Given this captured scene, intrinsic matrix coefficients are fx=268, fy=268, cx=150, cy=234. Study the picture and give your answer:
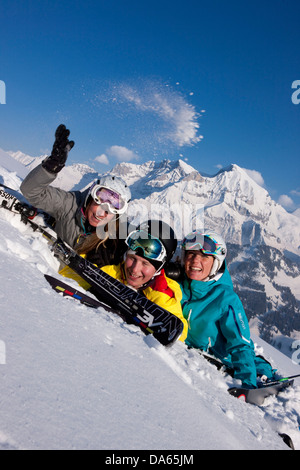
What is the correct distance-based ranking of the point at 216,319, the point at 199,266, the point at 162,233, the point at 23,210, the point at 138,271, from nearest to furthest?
the point at 138,271
the point at 162,233
the point at 216,319
the point at 199,266
the point at 23,210

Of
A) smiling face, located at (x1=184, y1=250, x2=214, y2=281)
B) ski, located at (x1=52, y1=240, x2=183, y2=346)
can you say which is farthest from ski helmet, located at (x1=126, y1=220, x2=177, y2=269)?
smiling face, located at (x1=184, y1=250, x2=214, y2=281)

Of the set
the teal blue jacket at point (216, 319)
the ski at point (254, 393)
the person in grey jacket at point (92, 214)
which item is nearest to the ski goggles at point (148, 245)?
the person in grey jacket at point (92, 214)

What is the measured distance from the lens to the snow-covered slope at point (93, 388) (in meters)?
1.37

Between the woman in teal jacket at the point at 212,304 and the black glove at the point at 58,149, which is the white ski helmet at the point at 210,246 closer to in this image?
the woman in teal jacket at the point at 212,304

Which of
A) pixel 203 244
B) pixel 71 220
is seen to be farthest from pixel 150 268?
pixel 71 220

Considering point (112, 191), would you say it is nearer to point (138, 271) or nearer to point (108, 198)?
point (108, 198)

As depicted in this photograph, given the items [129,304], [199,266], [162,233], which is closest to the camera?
[129,304]

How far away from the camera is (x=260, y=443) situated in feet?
7.42

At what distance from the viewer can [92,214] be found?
5164 mm

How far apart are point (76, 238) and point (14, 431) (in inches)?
174

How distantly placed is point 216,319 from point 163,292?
A: 50.4 inches

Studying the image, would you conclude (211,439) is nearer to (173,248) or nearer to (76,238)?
(173,248)

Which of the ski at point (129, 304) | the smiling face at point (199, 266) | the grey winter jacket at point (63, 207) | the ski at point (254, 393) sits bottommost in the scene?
the ski at point (254, 393)

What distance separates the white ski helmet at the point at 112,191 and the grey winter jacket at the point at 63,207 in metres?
0.37
